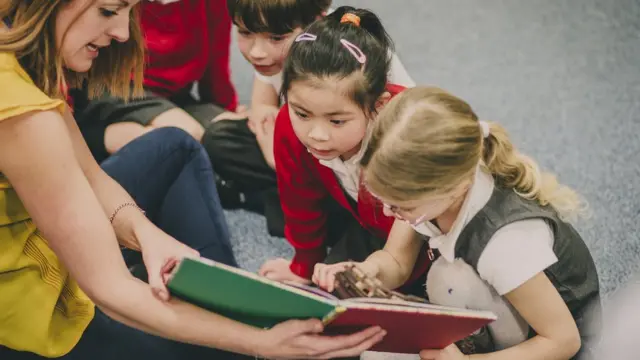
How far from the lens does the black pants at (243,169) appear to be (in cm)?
160

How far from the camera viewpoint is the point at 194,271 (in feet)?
2.72

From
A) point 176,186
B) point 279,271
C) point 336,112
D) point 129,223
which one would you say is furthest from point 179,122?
point 336,112

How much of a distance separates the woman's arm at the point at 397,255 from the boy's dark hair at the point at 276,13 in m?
0.40

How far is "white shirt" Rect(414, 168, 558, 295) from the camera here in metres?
0.99

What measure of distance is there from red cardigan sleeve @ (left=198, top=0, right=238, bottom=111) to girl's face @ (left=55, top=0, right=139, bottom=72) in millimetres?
643

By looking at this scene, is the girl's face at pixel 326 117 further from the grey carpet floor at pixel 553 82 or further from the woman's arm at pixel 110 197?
the grey carpet floor at pixel 553 82

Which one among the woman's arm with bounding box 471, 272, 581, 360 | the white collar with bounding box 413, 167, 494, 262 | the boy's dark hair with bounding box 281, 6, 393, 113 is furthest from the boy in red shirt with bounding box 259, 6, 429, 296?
the woman's arm with bounding box 471, 272, 581, 360

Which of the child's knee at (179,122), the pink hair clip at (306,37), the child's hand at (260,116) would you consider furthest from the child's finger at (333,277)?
the child's knee at (179,122)

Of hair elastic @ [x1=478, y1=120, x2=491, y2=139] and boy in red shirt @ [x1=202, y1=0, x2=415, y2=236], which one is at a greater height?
hair elastic @ [x1=478, y1=120, x2=491, y2=139]

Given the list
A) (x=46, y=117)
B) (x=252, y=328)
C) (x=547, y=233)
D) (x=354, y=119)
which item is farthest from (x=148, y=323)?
(x=547, y=233)

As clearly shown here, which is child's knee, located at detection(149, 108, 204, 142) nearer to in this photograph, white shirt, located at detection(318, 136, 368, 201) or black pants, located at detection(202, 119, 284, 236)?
black pants, located at detection(202, 119, 284, 236)

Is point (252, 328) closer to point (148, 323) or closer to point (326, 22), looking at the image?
point (148, 323)

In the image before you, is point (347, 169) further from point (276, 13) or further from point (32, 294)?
point (32, 294)

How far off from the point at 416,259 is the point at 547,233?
26 centimetres
